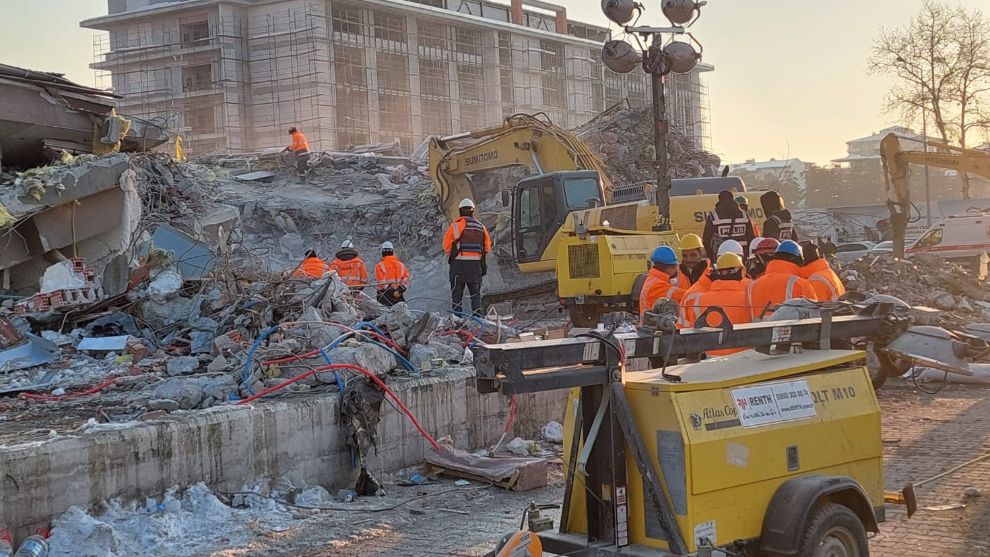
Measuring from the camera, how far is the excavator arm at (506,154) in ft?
66.9

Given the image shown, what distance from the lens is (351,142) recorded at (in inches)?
2047

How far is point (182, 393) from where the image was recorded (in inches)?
310

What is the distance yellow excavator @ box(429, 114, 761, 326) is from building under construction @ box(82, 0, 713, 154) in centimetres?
2897

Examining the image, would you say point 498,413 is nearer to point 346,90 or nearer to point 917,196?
point 346,90

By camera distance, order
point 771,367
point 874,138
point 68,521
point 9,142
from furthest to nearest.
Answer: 1. point 874,138
2. point 9,142
3. point 68,521
4. point 771,367

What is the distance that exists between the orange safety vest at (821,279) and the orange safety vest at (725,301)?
1.88 ft

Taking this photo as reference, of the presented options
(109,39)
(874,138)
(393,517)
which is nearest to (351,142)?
(109,39)

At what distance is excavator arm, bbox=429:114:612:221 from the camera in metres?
20.4

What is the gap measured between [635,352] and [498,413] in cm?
487

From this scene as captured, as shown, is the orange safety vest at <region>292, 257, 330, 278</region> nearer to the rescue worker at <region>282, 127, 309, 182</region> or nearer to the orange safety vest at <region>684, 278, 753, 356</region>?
the orange safety vest at <region>684, 278, 753, 356</region>

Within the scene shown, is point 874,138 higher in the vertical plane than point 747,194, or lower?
higher

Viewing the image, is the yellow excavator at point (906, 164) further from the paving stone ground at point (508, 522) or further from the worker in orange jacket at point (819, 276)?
the worker in orange jacket at point (819, 276)

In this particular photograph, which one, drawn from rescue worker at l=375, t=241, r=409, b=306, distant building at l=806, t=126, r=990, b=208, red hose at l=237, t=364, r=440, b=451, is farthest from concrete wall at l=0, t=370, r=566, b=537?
distant building at l=806, t=126, r=990, b=208

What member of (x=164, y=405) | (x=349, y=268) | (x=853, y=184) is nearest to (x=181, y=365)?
(x=164, y=405)
